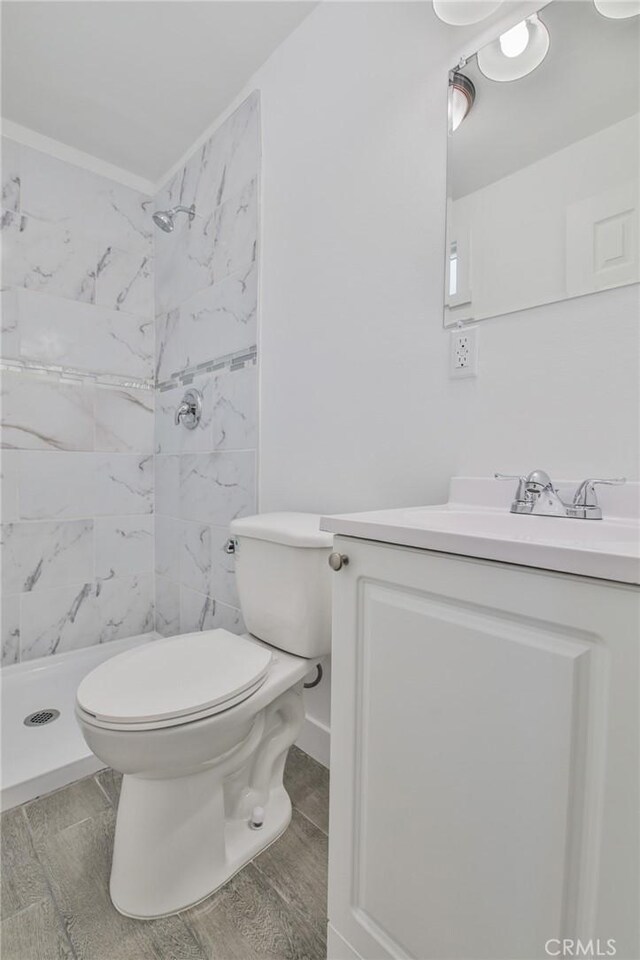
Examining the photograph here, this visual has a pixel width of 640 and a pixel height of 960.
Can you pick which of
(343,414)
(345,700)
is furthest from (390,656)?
(343,414)

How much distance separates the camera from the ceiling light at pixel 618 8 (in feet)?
2.79

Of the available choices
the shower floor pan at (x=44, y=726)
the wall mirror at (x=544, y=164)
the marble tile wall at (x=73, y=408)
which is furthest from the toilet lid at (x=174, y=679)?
the marble tile wall at (x=73, y=408)

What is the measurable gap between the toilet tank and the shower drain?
38.9 inches

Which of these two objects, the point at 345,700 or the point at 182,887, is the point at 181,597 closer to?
the point at 182,887

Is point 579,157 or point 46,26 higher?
point 46,26

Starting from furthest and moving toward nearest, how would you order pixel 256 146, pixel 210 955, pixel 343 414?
1. pixel 256 146
2. pixel 343 414
3. pixel 210 955

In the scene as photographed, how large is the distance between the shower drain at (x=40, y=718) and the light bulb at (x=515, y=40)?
7.82 ft

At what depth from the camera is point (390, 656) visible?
682mm

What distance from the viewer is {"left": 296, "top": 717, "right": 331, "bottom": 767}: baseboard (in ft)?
4.65

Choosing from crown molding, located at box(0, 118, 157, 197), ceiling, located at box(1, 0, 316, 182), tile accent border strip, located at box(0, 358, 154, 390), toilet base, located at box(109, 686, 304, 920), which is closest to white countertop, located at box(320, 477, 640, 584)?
toilet base, located at box(109, 686, 304, 920)

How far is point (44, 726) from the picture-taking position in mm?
1627

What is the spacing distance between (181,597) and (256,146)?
1885mm

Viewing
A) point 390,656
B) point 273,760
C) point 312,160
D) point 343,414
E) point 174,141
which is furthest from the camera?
point 174,141

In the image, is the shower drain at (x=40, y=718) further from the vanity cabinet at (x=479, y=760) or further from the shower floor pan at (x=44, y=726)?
the vanity cabinet at (x=479, y=760)
